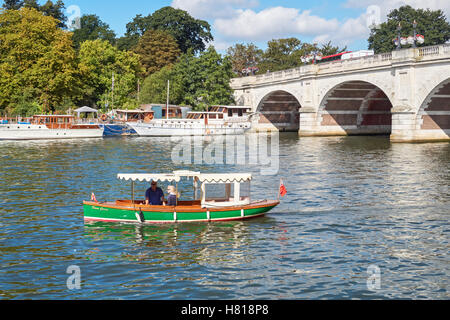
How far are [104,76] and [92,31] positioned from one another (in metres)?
42.2

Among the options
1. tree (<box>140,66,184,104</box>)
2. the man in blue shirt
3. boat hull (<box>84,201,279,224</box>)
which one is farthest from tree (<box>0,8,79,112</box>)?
boat hull (<box>84,201,279,224</box>)

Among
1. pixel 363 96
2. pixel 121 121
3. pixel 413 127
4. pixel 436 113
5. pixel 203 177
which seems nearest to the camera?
pixel 203 177

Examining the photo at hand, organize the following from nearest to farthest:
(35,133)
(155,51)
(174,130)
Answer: (35,133), (174,130), (155,51)

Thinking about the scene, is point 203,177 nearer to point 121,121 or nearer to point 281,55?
point 121,121

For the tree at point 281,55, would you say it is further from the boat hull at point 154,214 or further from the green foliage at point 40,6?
the boat hull at point 154,214

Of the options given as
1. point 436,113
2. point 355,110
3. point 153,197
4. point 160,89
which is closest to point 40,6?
point 160,89

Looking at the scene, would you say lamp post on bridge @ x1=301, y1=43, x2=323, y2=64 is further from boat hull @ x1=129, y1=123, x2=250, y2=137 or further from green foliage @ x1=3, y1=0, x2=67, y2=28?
green foliage @ x1=3, y1=0, x2=67, y2=28

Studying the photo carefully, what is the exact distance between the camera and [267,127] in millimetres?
93250

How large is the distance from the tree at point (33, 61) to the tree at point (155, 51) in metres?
30.6

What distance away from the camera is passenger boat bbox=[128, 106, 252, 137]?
249ft

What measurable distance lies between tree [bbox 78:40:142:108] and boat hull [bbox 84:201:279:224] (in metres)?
67.9

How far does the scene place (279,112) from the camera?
9462 cm

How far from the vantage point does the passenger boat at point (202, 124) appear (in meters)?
75.8
